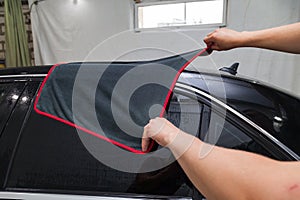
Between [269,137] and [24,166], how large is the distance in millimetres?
804

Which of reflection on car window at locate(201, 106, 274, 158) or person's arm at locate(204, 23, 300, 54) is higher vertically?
person's arm at locate(204, 23, 300, 54)

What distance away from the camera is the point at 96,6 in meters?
2.51

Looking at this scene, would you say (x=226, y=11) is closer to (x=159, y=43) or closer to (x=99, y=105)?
(x=159, y=43)

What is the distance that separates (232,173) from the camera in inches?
13.4

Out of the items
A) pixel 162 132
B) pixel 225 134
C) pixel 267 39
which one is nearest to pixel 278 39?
pixel 267 39

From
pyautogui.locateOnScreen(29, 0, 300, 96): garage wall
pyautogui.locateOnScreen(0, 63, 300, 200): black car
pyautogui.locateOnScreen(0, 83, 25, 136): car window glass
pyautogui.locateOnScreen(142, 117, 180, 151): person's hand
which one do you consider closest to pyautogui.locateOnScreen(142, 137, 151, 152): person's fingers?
pyautogui.locateOnScreen(142, 117, 180, 151): person's hand

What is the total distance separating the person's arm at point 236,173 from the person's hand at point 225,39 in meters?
0.47

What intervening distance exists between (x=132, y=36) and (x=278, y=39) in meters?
1.86

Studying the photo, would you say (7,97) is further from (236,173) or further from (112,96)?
(236,173)

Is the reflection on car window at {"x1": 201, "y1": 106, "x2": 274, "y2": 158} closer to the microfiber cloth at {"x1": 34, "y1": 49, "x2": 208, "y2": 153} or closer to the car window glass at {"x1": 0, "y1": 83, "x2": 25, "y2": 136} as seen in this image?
the microfiber cloth at {"x1": 34, "y1": 49, "x2": 208, "y2": 153}

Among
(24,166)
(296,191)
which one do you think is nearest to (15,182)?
(24,166)

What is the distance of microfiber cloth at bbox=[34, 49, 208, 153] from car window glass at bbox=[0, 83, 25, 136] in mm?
126

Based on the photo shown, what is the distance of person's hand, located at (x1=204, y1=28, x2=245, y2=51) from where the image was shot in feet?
2.44

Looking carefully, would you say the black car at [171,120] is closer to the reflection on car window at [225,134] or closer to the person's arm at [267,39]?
the reflection on car window at [225,134]
